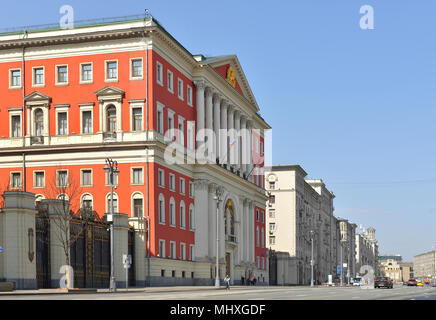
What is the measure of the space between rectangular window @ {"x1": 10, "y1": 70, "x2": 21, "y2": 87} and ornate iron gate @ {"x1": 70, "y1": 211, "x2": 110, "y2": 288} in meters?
20.8

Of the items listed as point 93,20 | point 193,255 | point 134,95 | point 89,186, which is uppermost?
point 93,20

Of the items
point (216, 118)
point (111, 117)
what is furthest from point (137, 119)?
point (216, 118)

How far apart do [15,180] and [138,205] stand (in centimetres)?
1312

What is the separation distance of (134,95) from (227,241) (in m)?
26.3

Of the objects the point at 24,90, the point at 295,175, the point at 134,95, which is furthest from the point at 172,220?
the point at 295,175

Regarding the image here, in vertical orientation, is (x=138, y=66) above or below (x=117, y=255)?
above

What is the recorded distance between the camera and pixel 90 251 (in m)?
60.8

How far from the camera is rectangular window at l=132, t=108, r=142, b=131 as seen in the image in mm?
73875

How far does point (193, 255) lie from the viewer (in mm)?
83250

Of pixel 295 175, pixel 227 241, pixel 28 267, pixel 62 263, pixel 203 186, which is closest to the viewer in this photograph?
pixel 28 267

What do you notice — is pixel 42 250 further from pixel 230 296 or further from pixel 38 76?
pixel 38 76

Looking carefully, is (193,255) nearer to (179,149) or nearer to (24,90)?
(179,149)

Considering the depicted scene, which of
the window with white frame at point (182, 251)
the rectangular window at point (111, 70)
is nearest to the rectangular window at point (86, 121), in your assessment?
the rectangular window at point (111, 70)

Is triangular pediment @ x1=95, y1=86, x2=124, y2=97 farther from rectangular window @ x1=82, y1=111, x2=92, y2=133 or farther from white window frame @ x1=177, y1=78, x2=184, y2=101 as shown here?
white window frame @ x1=177, y1=78, x2=184, y2=101
